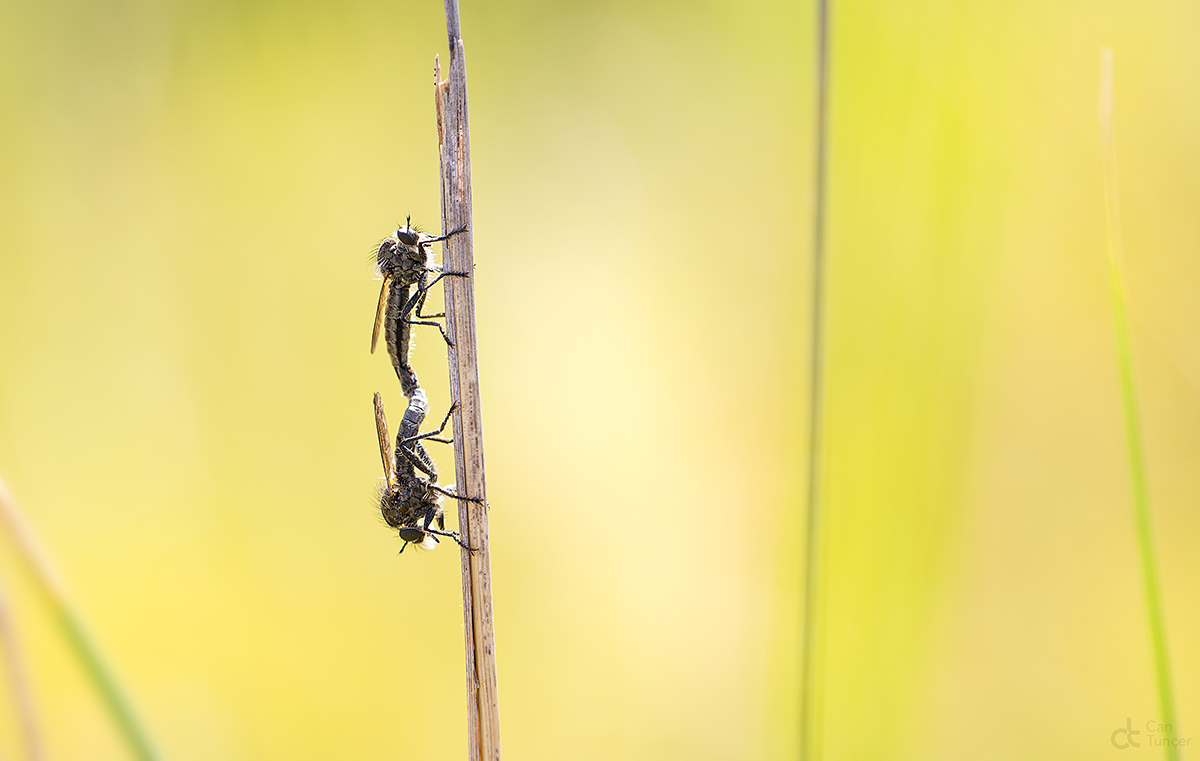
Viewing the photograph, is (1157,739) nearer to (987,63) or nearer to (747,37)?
(987,63)

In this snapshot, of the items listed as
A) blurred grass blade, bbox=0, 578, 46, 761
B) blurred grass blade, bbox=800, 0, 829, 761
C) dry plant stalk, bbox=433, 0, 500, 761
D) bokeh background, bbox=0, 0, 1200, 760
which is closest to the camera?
blurred grass blade, bbox=0, 578, 46, 761

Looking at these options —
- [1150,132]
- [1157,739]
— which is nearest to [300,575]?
[1157,739]

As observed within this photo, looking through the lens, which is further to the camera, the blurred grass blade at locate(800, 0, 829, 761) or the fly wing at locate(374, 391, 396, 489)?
the fly wing at locate(374, 391, 396, 489)

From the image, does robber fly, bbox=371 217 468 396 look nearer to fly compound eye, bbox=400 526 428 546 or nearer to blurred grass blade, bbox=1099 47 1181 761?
fly compound eye, bbox=400 526 428 546

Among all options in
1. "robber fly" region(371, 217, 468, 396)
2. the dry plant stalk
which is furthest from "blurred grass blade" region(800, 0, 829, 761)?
"robber fly" region(371, 217, 468, 396)

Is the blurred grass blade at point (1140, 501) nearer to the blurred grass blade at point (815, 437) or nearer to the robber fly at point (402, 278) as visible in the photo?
the blurred grass blade at point (815, 437)

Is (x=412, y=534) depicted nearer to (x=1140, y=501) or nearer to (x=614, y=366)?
(x=614, y=366)
